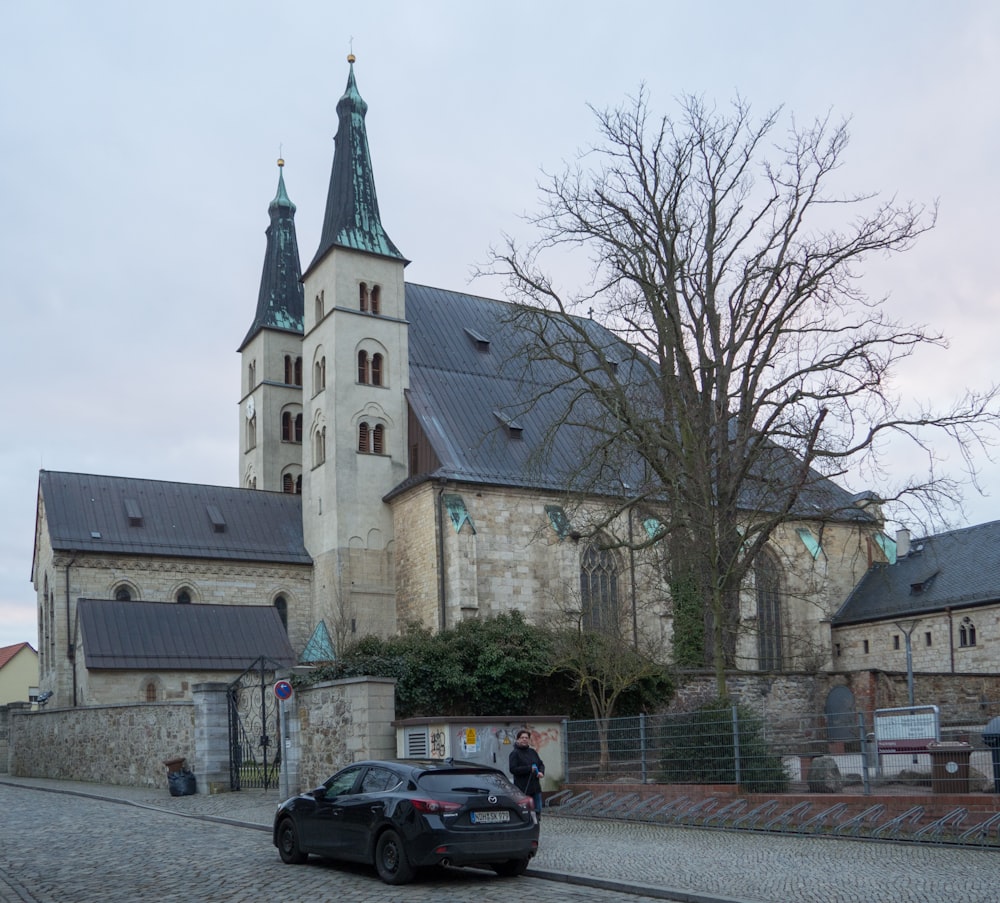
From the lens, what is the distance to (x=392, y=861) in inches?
465

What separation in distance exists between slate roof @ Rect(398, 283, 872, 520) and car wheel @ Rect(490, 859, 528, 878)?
86.2ft

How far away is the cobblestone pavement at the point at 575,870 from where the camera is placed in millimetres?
10555

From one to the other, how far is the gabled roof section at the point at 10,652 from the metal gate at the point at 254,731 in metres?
64.5

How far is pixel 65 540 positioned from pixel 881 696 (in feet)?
87.1

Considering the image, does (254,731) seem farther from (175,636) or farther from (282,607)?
(282,607)

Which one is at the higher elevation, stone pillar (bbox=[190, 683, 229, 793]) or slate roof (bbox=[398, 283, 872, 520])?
slate roof (bbox=[398, 283, 872, 520])

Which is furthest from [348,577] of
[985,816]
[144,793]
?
[985,816]

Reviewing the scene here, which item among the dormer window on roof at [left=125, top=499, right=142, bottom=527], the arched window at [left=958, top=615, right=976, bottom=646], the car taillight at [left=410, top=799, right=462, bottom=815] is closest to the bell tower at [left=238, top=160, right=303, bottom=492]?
the dormer window on roof at [left=125, top=499, right=142, bottom=527]

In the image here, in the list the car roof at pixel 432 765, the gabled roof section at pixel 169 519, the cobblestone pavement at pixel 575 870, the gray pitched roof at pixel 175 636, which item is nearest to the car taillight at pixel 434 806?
the car roof at pixel 432 765

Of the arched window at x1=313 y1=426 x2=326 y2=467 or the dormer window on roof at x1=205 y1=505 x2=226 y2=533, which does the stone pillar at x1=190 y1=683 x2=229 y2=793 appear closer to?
the arched window at x1=313 y1=426 x2=326 y2=467

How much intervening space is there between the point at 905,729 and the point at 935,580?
23.2 m

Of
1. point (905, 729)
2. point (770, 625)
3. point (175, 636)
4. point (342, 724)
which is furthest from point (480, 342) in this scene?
point (905, 729)

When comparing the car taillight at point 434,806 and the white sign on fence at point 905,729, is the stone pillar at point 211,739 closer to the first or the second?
the white sign on fence at point 905,729

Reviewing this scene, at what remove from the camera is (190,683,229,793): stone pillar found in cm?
2450
